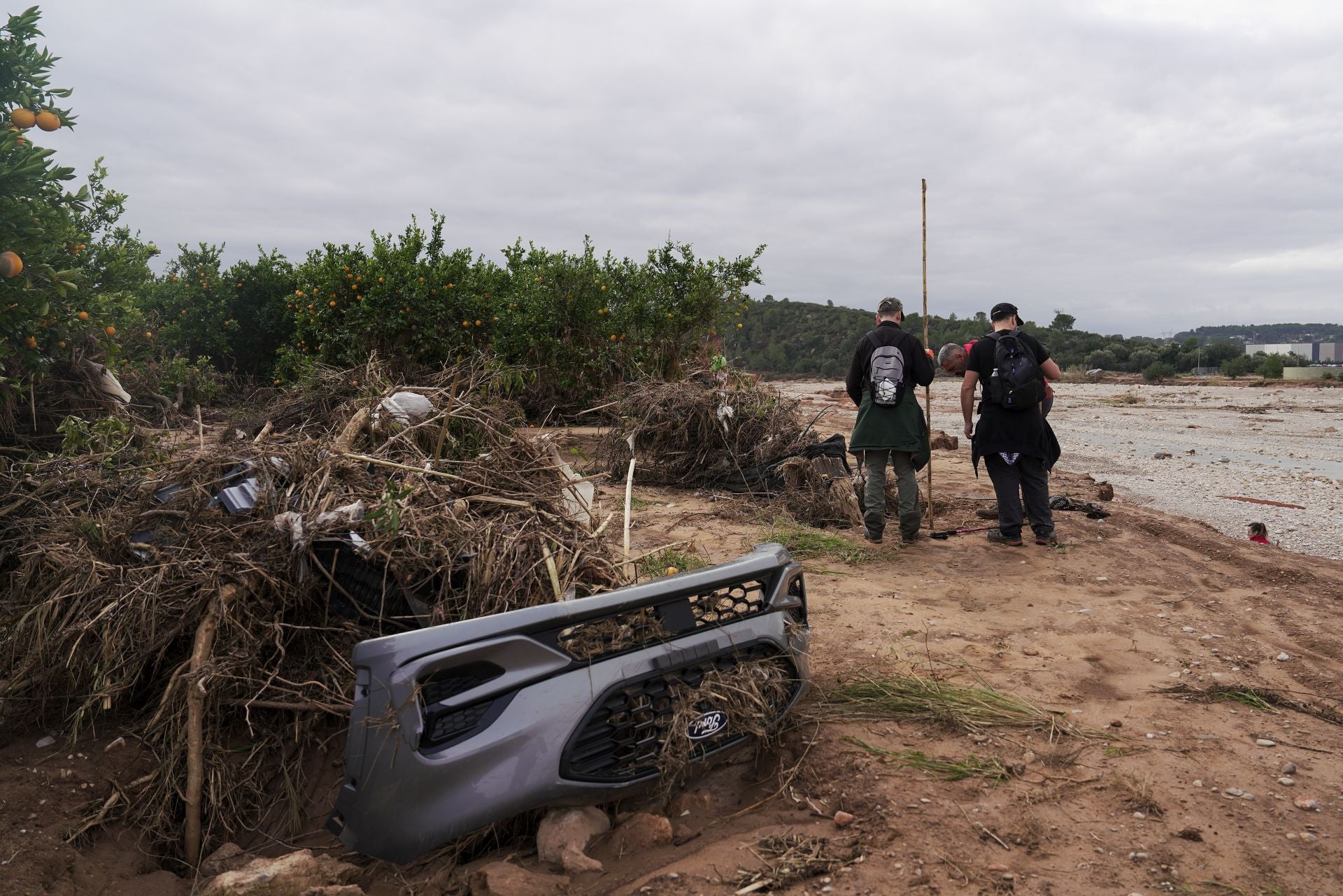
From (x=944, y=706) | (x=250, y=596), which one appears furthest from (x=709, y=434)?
(x=250, y=596)

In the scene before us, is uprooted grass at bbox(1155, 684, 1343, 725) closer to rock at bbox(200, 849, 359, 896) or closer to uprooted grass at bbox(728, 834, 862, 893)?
uprooted grass at bbox(728, 834, 862, 893)

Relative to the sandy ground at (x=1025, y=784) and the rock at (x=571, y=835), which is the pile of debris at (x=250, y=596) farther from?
the rock at (x=571, y=835)

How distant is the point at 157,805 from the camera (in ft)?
10.2

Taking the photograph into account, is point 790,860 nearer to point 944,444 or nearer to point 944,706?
point 944,706

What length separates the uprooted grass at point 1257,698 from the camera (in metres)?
3.57

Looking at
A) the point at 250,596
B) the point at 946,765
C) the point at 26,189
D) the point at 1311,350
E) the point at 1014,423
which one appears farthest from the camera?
the point at 1311,350

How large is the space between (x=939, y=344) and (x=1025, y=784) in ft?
191

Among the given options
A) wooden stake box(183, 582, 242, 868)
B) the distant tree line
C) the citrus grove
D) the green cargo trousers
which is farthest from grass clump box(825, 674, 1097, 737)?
the distant tree line

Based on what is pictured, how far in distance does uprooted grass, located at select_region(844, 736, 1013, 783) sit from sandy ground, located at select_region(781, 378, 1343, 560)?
5715mm

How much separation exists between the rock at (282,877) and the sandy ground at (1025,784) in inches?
5.6

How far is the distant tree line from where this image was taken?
4406 cm

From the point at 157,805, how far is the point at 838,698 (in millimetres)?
2624

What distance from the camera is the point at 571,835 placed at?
8.49 feet

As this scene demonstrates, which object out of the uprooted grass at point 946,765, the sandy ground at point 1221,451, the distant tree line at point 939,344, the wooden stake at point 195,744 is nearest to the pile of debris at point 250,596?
the wooden stake at point 195,744
